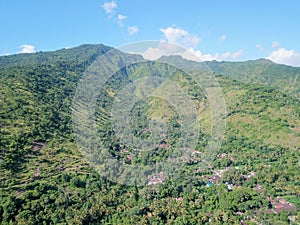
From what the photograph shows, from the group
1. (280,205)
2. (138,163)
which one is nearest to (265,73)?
(138,163)

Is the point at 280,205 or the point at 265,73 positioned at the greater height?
the point at 265,73

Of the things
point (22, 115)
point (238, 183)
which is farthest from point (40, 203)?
point (238, 183)

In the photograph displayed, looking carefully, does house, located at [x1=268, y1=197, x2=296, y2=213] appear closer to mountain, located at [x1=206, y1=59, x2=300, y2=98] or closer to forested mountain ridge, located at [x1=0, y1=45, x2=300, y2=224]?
forested mountain ridge, located at [x1=0, y1=45, x2=300, y2=224]

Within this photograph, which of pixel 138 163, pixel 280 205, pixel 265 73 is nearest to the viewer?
pixel 280 205

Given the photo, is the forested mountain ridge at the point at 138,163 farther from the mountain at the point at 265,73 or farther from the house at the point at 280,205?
the mountain at the point at 265,73

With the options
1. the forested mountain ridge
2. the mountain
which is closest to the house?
the forested mountain ridge

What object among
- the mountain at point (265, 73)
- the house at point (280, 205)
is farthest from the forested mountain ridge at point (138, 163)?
A: the mountain at point (265, 73)

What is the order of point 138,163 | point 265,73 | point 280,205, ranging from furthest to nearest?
point 265,73 < point 138,163 < point 280,205

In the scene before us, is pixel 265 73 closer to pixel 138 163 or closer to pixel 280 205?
pixel 138 163
